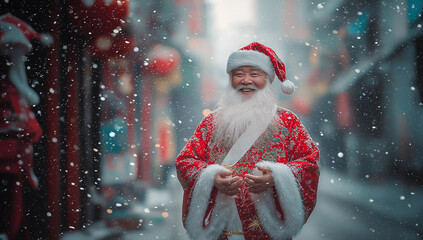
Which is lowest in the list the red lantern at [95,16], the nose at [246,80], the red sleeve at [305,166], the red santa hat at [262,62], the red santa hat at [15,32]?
the red sleeve at [305,166]

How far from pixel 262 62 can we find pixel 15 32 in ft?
5.12

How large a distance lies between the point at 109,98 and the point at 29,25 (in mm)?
668

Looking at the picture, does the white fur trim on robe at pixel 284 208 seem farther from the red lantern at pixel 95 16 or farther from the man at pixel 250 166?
the red lantern at pixel 95 16

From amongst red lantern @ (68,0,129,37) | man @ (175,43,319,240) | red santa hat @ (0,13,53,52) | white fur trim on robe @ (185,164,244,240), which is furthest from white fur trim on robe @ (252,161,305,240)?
red santa hat @ (0,13,53,52)

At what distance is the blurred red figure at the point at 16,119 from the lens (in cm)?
227

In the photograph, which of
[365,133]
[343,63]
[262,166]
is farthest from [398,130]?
[262,166]

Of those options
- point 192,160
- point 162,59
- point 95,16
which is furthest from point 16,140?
point 192,160

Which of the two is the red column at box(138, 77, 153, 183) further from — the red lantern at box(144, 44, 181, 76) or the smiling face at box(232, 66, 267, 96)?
the smiling face at box(232, 66, 267, 96)

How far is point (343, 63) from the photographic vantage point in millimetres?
2473

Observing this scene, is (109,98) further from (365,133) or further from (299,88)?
(365,133)

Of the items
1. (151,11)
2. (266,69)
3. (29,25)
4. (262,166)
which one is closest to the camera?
(262,166)

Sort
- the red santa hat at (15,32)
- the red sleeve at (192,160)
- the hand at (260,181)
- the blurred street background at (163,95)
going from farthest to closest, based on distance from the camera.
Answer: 1. the blurred street background at (163,95)
2. the red santa hat at (15,32)
3. the red sleeve at (192,160)
4. the hand at (260,181)

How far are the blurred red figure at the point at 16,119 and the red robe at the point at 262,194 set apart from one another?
123 centimetres

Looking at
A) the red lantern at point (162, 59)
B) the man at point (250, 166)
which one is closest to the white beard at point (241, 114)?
the man at point (250, 166)
